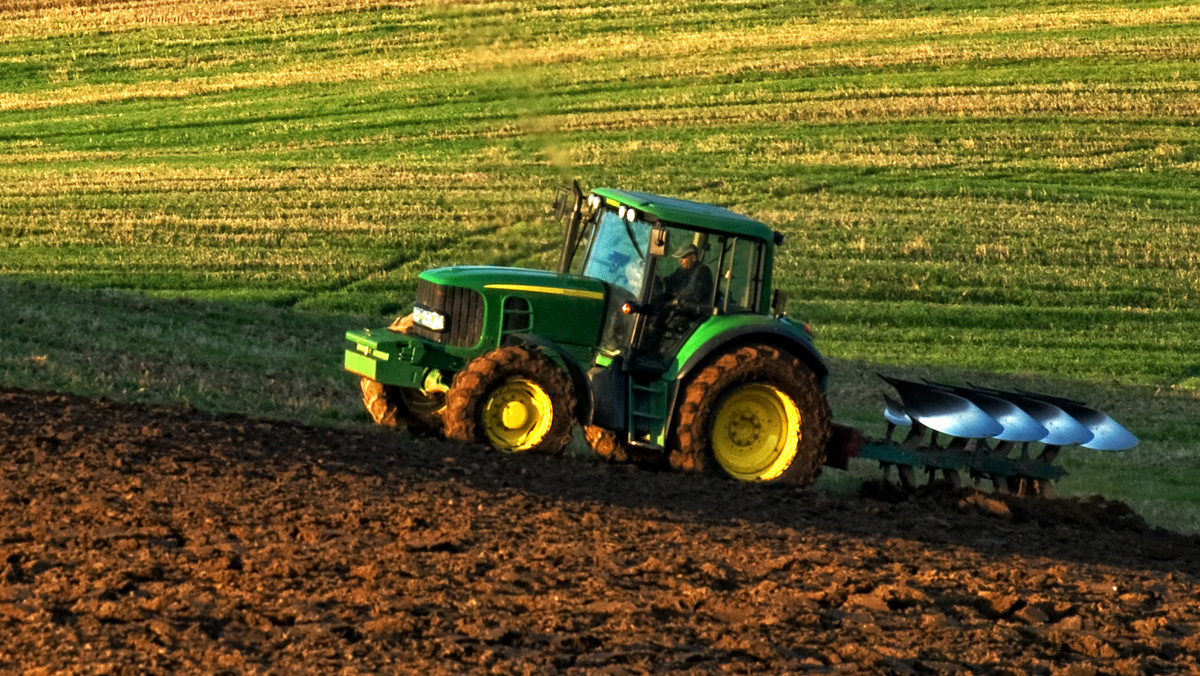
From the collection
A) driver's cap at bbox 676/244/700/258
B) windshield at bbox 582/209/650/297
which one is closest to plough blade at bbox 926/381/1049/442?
driver's cap at bbox 676/244/700/258

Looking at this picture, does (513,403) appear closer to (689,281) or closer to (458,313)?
(458,313)

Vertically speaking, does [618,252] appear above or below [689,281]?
above

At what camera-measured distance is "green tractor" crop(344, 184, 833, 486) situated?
11250 mm

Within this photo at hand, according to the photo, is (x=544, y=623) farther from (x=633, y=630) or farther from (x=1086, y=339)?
(x=1086, y=339)

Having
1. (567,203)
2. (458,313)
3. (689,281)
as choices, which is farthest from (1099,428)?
(458,313)

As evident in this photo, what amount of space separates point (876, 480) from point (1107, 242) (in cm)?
1603

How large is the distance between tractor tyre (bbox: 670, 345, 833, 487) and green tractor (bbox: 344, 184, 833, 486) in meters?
0.01

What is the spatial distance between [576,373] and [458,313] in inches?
41.5

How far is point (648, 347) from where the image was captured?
11617mm

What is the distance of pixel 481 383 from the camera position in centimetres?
1090

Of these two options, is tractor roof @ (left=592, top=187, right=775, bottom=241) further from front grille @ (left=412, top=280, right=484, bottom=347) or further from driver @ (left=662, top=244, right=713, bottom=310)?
front grille @ (left=412, top=280, right=484, bottom=347)

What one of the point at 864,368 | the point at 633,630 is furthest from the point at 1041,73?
the point at 633,630

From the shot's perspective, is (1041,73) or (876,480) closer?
(876,480)

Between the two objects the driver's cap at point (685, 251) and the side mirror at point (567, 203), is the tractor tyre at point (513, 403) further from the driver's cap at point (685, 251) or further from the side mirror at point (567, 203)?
the side mirror at point (567, 203)
